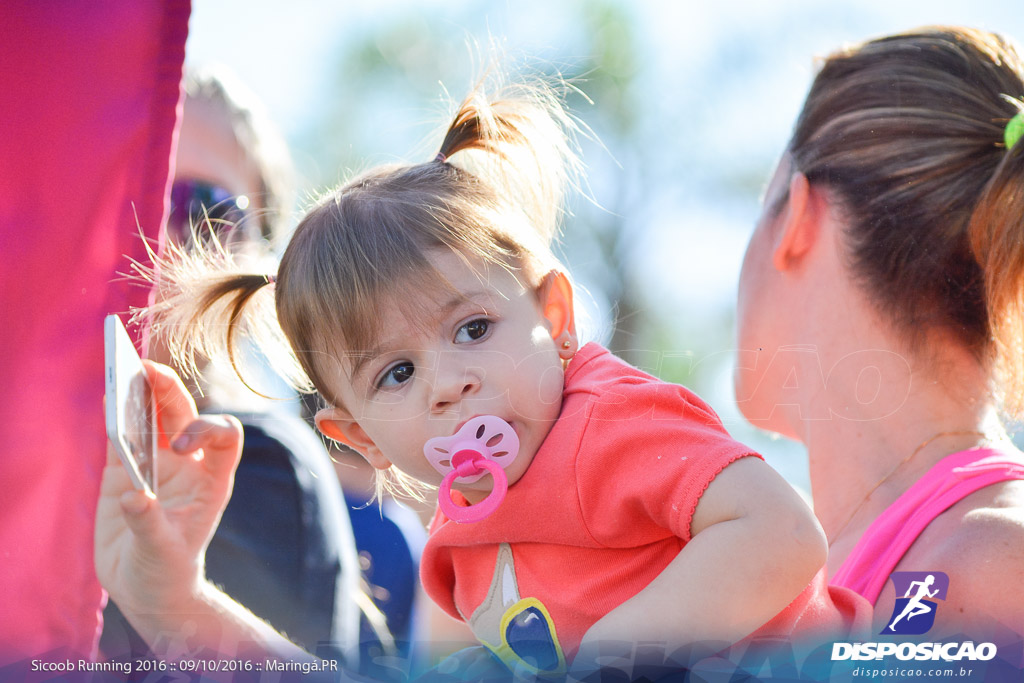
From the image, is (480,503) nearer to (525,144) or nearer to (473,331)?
(473,331)

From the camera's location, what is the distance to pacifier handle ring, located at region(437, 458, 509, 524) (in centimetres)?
84

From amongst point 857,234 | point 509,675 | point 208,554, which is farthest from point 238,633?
point 857,234

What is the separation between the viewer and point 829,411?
109 cm

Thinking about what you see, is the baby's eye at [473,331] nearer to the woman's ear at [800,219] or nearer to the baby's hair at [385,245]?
the baby's hair at [385,245]

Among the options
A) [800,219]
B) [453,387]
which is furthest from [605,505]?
[800,219]

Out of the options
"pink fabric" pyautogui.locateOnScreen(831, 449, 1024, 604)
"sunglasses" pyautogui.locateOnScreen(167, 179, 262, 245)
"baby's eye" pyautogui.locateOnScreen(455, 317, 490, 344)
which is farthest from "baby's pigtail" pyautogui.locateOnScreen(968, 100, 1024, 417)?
"sunglasses" pyautogui.locateOnScreen(167, 179, 262, 245)

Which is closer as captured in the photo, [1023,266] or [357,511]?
[1023,266]

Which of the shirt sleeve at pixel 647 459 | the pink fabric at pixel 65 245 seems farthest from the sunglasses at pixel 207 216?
the shirt sleeve at pixel 647 459

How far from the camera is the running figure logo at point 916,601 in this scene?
32.7 inches

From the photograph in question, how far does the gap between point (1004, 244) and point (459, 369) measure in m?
0.59

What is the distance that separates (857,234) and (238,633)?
2.63 feet

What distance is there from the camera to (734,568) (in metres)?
0.74

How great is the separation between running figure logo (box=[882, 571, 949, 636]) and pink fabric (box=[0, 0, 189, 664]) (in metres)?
0.77

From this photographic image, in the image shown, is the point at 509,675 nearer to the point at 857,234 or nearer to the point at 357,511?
the point at 357,511
